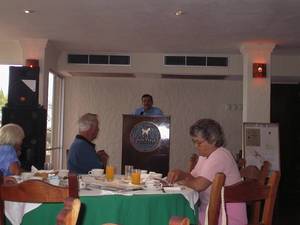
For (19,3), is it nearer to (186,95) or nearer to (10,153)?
(10,153)

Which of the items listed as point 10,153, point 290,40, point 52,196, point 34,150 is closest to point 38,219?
point 52,196

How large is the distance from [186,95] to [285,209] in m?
2.80

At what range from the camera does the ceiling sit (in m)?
5.01

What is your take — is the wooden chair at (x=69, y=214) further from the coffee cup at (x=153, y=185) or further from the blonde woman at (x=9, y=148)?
the blonde woman at (x=9, y=148)

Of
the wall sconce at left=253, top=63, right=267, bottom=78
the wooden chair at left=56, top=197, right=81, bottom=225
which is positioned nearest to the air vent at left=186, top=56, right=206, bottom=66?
the wall sconce at left=253, top=63, right=267, bottom=78

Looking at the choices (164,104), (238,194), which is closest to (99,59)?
(164,104)

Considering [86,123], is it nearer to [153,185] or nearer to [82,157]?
[82,157]

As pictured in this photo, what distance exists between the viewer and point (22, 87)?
638 centimetres

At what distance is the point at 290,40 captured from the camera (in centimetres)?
667

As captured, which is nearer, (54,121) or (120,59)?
(120,59)

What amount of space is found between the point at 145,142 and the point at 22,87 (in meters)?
1.89

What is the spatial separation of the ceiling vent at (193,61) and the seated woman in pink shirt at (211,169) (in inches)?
189

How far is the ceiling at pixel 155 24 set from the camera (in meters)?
5.01

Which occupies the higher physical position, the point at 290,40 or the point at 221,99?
the point at 290,40
